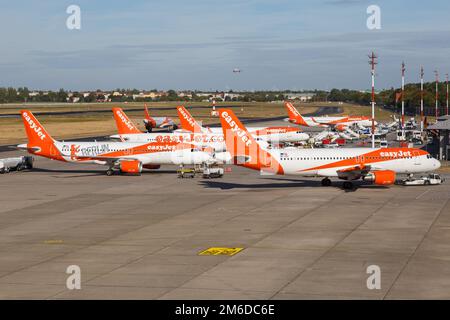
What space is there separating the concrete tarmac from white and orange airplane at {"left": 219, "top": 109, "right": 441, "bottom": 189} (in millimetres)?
1894

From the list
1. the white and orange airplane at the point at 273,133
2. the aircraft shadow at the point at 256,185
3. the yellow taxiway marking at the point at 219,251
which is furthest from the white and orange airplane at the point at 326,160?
the white and orange airplane at the point at 273,133

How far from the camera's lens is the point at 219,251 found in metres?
46.3

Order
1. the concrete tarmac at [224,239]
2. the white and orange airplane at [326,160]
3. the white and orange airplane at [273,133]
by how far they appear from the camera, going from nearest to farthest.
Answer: the concrete tarmac at [224,239] → the white and orange airplane at [326,160] → the white and orange airplane at [273,133]

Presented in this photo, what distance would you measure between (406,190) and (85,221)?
Answer: 33.7 m

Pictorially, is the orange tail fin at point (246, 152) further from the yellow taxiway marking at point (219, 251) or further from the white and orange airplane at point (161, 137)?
the white and orange airplane at point (161, 137)

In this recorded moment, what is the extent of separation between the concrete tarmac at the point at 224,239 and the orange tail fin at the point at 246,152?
2.76m

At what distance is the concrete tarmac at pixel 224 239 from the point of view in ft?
122

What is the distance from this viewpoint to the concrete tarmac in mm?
37219

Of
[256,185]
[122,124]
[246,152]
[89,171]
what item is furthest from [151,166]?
[122,124]

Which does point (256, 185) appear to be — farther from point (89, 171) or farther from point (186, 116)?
point (186, 116)

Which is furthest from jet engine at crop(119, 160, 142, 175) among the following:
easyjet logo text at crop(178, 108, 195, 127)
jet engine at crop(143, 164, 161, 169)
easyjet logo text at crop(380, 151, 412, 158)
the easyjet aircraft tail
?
easyjet logo text at crop(178, 108, 195, 127)

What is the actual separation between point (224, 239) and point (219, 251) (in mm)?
4179

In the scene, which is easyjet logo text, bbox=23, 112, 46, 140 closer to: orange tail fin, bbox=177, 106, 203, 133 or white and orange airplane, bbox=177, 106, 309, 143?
white and orange airplane, bbox=177, 106, 309, 143
